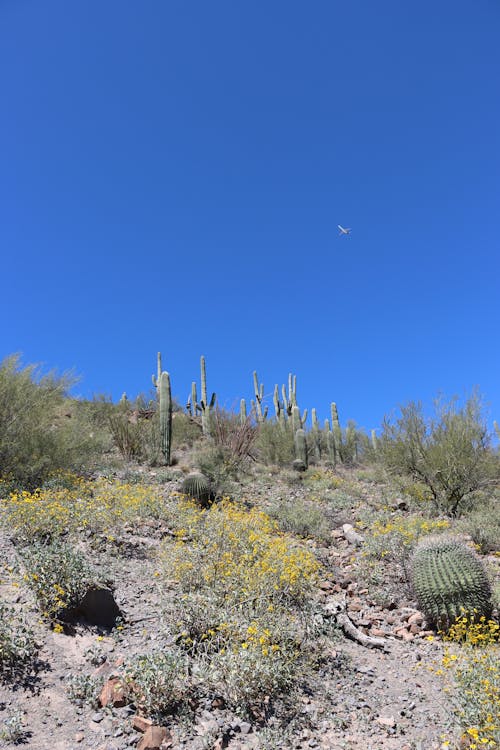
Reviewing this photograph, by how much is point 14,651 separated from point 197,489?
6.03m

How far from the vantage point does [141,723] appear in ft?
9.59

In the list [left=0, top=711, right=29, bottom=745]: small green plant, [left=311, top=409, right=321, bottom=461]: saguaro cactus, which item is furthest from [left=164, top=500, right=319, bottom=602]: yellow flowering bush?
[left=311, top=409, right=321, bottom=461]: saguaro cactus

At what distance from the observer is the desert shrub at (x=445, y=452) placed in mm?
10039

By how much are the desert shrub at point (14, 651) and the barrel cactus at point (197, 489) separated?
5621 millimetres

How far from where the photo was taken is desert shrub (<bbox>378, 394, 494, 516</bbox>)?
10039 millimetres

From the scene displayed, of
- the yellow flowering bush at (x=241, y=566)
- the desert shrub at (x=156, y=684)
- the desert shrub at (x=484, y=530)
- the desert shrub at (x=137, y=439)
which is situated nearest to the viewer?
the desert shrub at (x=156, y=684)

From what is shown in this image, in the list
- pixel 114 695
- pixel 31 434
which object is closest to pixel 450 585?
pixel 114 695

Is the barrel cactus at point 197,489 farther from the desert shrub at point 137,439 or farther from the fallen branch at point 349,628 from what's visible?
the fallen branch at point 349,628

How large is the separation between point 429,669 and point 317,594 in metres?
1.69

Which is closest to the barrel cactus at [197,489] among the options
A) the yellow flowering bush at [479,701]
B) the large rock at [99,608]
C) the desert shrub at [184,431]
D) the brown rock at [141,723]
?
the large rock at [99,608]

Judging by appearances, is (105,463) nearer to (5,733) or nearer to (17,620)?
(17,620)

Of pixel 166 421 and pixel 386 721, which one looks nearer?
pixel 386 721

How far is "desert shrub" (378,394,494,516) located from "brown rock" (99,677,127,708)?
835 cm

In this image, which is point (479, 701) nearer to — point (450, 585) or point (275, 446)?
point (450, 585)
